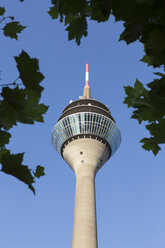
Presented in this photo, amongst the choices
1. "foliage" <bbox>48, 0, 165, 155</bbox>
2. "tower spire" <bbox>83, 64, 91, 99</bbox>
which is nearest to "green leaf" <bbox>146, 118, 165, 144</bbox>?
"foliage" <bbox>48, 0, 165, 155</bbox>

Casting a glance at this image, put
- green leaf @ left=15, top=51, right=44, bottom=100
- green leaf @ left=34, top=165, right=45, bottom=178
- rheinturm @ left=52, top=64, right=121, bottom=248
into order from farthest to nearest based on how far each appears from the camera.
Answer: rheinturm @ left=52, top=64, right=121, bottom=248 < green leaf @ left=34, top=165, right=45, bottom=178 < green leaf @ left=15, top=51, right=44, bottom=100

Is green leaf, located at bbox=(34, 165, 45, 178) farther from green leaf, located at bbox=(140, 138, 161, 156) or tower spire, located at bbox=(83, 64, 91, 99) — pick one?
tower spire, located at bbox=(83, 64, 91, 99)

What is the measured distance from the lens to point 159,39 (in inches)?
62.5

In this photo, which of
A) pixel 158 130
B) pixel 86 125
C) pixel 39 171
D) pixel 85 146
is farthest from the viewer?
pixel 86 125

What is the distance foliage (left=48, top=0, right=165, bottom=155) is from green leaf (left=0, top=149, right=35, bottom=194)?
3.08ft

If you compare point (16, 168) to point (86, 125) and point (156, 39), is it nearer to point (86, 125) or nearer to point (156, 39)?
point (156, 39)

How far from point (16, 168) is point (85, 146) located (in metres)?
51.6

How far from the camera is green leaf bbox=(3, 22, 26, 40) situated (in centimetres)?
269

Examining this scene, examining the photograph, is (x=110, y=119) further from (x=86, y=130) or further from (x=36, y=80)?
(x=36, y=80)

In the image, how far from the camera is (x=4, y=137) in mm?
2420

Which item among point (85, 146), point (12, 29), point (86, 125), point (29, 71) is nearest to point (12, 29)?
point (12, 29)

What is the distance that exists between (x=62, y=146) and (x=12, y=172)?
5645 cm

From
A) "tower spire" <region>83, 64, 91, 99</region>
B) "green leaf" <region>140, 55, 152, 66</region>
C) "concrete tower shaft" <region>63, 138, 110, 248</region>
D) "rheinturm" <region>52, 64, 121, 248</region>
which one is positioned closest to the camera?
"green leaf" <region>140, 55, 152, 66</region>

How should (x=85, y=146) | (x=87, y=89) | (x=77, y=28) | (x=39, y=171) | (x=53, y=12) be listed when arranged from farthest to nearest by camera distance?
(x=87, y=89)
(x=85, y=146)
(x=53, y=12)
(x=77, y=28)
(x=39, y=171)
